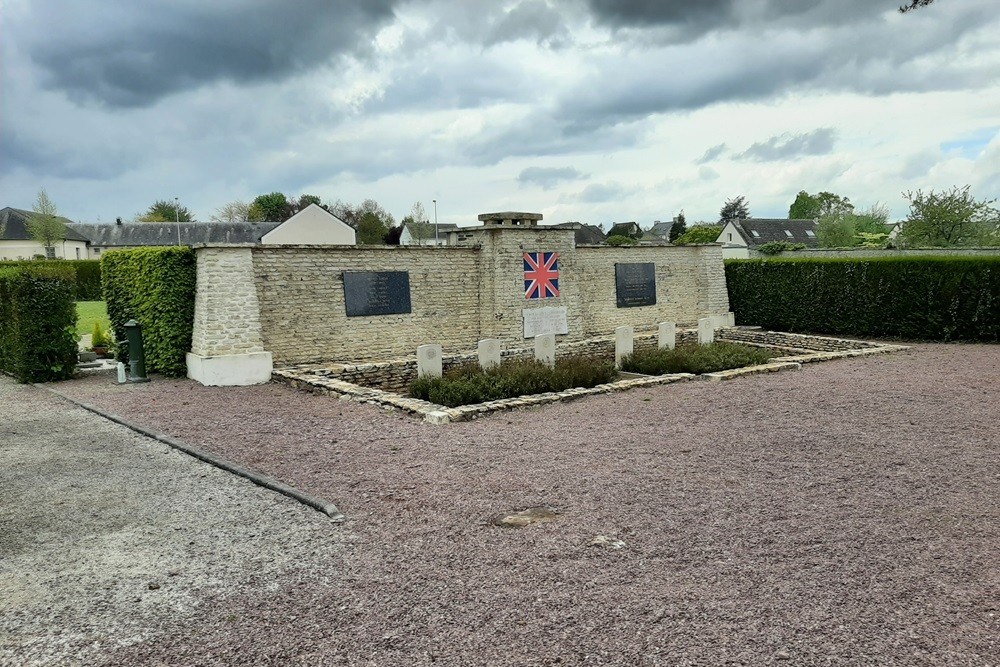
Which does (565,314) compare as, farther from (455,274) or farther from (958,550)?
(958,550)

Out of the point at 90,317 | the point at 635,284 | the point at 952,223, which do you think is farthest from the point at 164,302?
the point at 952,223

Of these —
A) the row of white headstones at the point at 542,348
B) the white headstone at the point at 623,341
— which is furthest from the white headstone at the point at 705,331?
the white headstone at the point at 623,341

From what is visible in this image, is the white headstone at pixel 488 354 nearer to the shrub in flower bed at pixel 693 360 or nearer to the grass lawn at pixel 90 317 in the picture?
the shrub in flower bed at pixel 693 360

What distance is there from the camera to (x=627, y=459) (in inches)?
286

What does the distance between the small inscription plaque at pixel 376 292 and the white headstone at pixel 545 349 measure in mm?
3275

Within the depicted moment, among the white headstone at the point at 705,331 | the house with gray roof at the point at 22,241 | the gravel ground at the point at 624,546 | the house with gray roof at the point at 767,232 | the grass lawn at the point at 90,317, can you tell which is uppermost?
the house with gray roof at the point at 22,241

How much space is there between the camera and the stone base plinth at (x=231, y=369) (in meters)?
12.7

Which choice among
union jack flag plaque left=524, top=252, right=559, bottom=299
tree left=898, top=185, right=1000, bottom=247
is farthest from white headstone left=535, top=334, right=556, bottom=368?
tree left=898, top=185, right=1000, bottom=247

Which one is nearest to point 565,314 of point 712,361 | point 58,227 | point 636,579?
point 712,361

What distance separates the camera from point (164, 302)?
43.6ft

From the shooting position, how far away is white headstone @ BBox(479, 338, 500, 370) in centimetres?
1373

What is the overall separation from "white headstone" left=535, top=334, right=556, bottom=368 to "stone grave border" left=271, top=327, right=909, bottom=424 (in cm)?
126

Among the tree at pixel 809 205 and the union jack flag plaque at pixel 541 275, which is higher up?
the tree at pixel 809 205

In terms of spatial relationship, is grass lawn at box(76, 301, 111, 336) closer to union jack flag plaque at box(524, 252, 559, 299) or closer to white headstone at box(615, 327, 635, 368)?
union jack flag plaque at box(524, 252, 559, 299)
